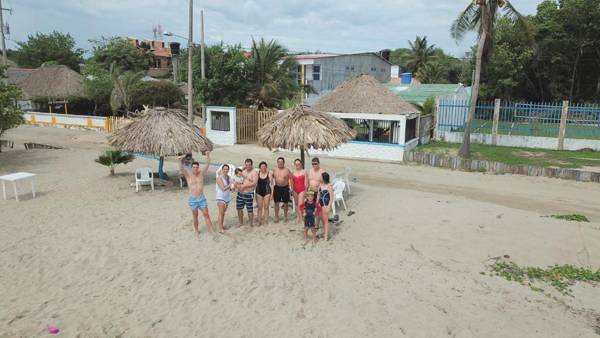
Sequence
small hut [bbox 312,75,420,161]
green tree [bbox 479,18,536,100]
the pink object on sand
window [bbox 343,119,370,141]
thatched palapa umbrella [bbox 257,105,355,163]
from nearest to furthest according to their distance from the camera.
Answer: the pink object on sand
thatched palapa umbrella [bbox 257,105,355,163]
small hut [bbox 312,75,420,161]
window [bbox 343,119,370,141]
green tree [bbox 479,18,536,100]

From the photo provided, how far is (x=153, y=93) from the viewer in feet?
94.0

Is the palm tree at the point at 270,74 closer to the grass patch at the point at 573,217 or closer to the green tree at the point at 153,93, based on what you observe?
the green tree at the point at 153,93

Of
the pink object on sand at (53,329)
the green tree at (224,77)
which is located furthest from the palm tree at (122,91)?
the pink object on sand at (53,329)

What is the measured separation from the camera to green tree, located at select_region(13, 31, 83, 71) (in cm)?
5247

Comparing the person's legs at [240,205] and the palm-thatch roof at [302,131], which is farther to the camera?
the palm-thatch roof at [302,131]

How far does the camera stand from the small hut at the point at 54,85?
102ft

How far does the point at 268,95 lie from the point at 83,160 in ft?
31.0

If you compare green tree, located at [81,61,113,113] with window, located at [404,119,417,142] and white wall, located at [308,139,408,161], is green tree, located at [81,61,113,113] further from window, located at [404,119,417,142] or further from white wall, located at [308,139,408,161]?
window, located at [404,119,417,142]

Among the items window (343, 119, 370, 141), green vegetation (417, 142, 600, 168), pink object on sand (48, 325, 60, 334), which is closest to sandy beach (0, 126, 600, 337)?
pink object on sand (48, 325, 60, 334)

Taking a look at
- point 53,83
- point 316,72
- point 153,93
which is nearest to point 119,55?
point 53,83

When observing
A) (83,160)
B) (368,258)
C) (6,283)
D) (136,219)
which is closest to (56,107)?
(83,160)

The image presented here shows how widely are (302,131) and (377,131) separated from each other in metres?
10.5

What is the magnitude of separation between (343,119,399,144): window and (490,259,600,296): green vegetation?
38.1ft

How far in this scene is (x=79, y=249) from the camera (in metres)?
7.25
